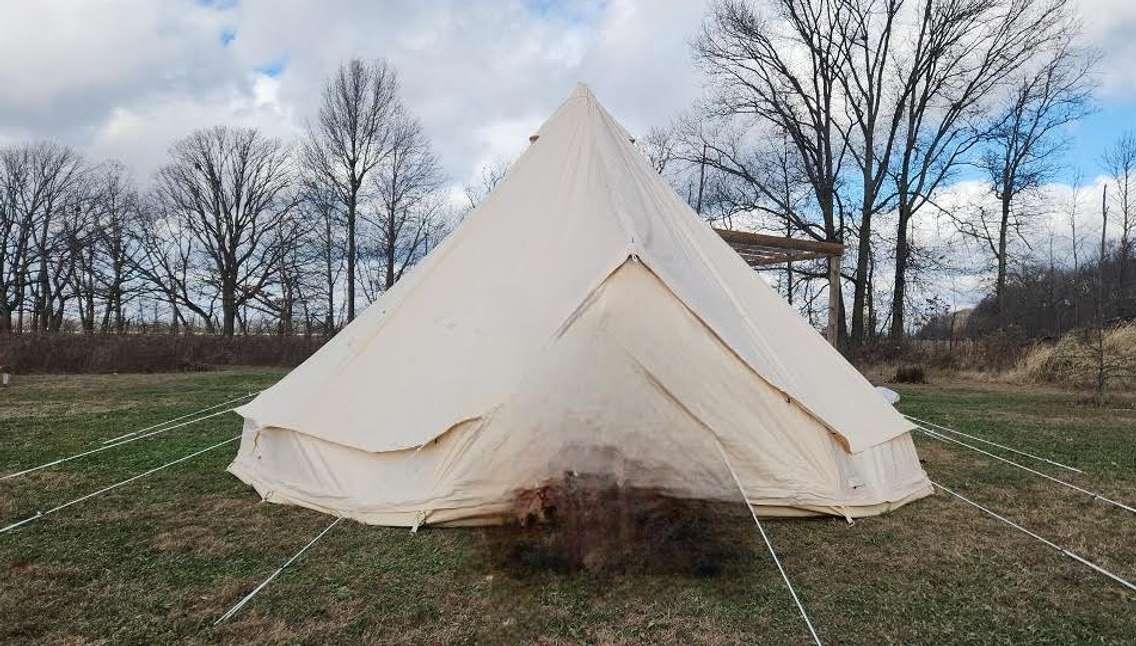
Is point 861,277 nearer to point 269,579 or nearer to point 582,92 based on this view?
point 582,92

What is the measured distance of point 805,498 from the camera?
3.39 metres

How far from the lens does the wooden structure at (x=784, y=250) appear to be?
8.21 meters

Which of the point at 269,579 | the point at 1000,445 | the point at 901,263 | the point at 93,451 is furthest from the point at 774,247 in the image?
the point at 901,263

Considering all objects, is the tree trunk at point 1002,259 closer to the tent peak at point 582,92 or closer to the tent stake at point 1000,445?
the tent stake at point 1000,445

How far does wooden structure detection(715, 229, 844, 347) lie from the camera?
821cm

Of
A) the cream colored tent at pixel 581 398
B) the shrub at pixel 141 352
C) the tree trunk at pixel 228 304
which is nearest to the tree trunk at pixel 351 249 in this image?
the shrub at pixel 141 352

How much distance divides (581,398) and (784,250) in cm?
667

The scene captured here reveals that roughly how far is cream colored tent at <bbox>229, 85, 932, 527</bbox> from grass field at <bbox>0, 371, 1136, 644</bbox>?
0.21 metres

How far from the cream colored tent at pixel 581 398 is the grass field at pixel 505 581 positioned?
0.69ft

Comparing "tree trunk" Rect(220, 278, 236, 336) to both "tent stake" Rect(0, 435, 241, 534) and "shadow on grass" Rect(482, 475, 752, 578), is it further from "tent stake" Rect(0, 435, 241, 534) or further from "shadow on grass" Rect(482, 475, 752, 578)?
"shadow on grass" Rect(482, 475, 752, 578)

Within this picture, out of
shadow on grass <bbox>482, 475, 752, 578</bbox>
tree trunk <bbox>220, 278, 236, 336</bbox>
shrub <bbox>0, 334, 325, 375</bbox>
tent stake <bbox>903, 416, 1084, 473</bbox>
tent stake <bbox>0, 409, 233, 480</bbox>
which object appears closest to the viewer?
shadow on grass <bbox>482, 475, 752, 578</bbox>

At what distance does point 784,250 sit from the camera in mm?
9141

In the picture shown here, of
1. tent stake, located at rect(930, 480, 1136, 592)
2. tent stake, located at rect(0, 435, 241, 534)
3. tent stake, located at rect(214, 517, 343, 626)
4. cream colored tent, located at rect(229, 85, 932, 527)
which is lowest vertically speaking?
tent stake, located at rect(930, 480, 1136, 592)

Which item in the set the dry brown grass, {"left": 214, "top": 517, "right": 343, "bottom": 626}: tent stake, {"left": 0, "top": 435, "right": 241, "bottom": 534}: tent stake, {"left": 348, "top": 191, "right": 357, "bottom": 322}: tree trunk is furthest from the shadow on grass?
{"left": 348, "top": 191, "right": 357, "bottom": 322}: tree trunk
